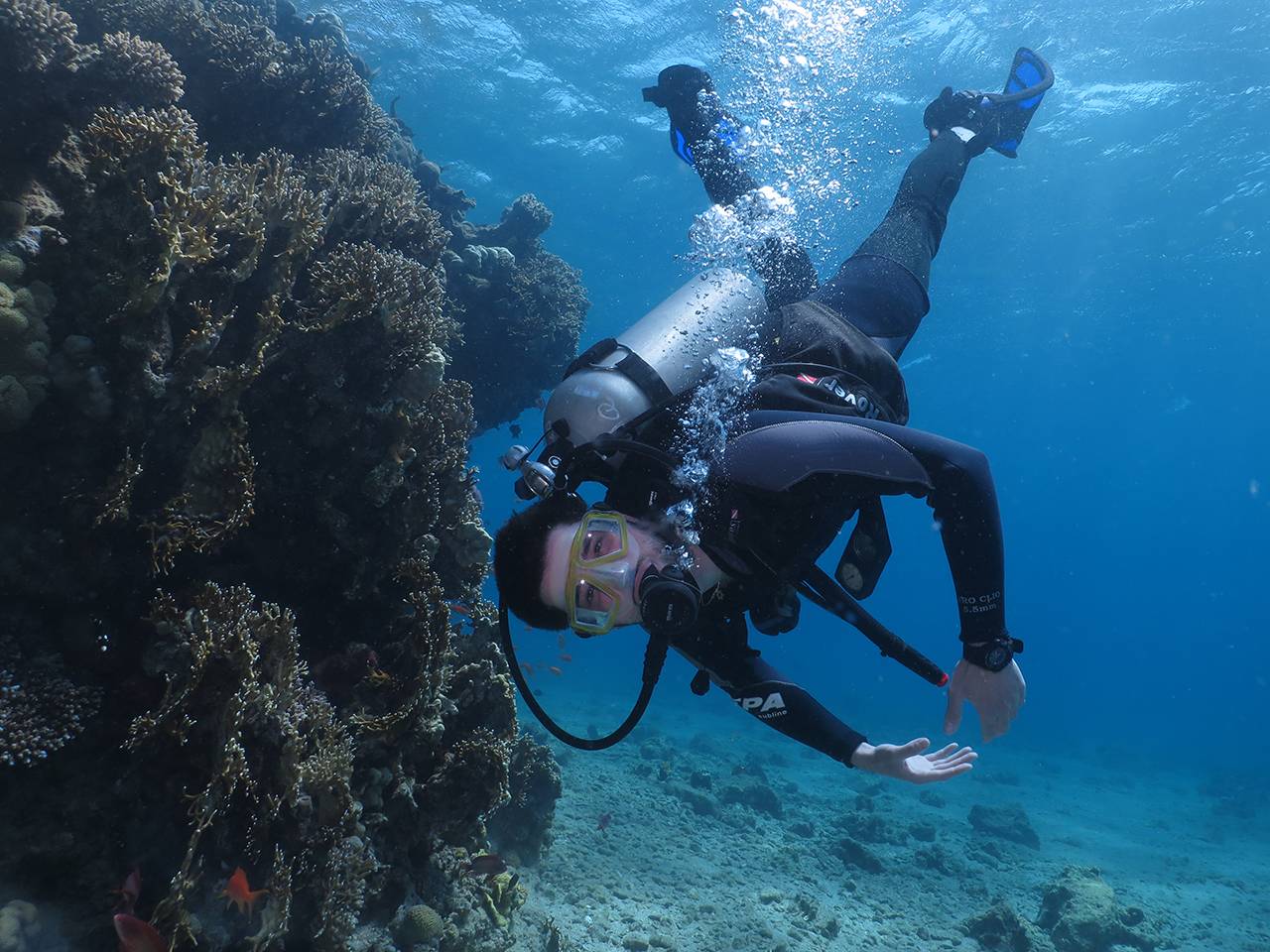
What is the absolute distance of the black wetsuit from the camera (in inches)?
121

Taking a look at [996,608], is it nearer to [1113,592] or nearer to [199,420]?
[199,420]

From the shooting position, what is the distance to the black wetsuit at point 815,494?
10.1 ft

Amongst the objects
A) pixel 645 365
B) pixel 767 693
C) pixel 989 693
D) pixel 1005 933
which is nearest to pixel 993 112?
pixel 645 365

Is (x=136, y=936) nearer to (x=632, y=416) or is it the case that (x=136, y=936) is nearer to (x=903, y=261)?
(x=632, y=416)

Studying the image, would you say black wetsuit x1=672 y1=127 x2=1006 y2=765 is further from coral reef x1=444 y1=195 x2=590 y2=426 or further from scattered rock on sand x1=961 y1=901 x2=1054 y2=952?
scattered rock on sand x1=961 y1=901 x2=1054 y2=952

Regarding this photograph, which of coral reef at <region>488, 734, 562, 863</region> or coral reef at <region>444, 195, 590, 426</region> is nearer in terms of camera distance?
coral reef at <region>488, 734, 562, 863</region>

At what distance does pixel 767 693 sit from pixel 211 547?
11.3 feet

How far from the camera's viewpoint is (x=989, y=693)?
3107 millimetres

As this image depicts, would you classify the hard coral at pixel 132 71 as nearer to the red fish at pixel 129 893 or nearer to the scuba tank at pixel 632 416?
the scuba tank at pixel 632 416

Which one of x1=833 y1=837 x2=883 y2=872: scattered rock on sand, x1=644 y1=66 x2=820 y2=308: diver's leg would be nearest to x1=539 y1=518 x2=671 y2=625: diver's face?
x1=644 y1=66 x2=820 y2=308: diver's leg

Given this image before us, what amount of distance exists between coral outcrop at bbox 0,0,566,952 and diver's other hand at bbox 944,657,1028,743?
10.3 feet

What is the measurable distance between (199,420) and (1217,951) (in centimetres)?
1720

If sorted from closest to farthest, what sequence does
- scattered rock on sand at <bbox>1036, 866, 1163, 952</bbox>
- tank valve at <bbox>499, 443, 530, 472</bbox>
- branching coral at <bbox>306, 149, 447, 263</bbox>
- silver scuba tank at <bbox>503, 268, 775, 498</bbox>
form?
tank valve at <bbox>499, 443, 530, 472</bbox>, silver scuba tank at <bbox>503, 268, 775, 498</bbox>, branching coral at <bbox>306, 149, 447, 263</bbox>, scattered rock on sand at <bbox>1036, 866, 1163, 952</bbox>

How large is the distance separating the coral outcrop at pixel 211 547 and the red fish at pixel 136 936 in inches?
6.0
